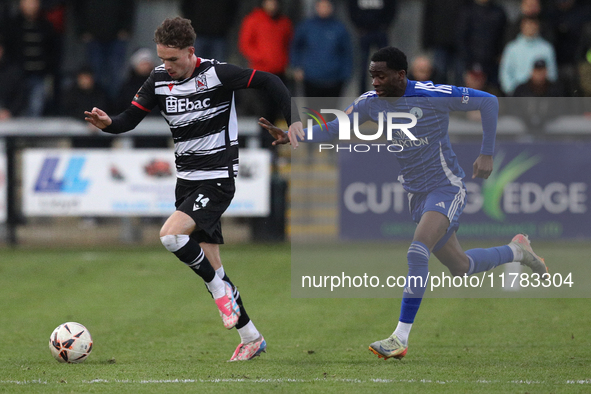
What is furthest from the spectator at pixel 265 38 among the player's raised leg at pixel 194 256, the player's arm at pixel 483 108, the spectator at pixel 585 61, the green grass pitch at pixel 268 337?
the player's raised leg at pixel 194 256

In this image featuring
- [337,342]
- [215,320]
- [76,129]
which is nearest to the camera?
[337,342]

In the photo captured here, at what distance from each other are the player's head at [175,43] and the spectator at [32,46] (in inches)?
355

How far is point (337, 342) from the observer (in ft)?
24.0

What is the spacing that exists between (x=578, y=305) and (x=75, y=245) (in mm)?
7701

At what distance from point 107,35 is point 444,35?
5.66m

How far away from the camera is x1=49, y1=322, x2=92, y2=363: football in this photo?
6398 mm

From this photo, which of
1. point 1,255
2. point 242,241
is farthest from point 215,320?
point 1,255

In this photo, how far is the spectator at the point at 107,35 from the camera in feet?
49.3

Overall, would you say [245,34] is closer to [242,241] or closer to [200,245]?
[242,241]

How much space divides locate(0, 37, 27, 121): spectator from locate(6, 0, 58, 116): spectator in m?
0.23

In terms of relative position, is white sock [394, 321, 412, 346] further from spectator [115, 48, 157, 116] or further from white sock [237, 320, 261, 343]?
spectator [115, 48, 157, 116]

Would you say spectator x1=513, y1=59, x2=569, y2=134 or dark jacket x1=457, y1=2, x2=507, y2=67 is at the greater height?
dark jacket x1=457, y1=2, x2=507, y2=67

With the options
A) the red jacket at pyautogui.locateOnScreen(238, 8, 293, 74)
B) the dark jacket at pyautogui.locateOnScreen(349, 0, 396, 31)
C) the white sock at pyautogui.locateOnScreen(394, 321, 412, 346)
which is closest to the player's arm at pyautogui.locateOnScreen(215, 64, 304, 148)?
the white sock at pyautogui.locateOnScreen(394, 321, 412, 346)

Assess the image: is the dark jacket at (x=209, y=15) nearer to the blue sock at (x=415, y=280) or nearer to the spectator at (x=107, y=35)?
the spectator at (x=107, y=35)
